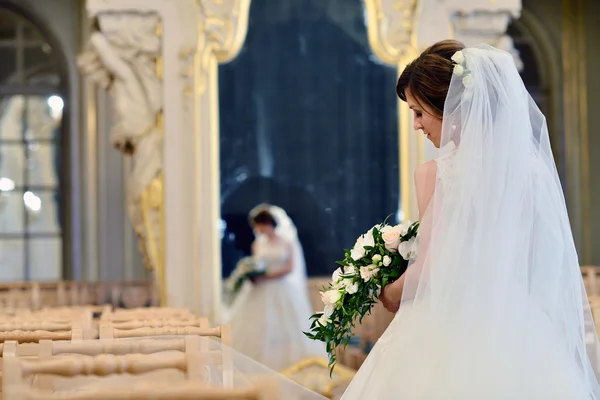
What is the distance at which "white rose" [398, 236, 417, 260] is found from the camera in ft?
11.3

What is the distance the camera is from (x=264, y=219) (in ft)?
25.9

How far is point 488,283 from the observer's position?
10.4 ft

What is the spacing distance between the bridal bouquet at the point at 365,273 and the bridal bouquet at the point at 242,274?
4.18 m

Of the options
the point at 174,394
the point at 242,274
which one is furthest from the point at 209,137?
the point at 174,394

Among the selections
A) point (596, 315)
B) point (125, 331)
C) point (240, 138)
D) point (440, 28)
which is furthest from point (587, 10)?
point (125, 331)

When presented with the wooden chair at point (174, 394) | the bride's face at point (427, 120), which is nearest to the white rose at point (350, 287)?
the bride's face at point (427, 120)

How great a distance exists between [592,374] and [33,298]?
5818 millimetres

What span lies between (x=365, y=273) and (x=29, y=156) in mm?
9279

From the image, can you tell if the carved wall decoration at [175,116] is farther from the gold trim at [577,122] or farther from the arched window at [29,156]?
the gold trim at [577,122]

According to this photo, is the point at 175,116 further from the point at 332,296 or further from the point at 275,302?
the point at 332,296

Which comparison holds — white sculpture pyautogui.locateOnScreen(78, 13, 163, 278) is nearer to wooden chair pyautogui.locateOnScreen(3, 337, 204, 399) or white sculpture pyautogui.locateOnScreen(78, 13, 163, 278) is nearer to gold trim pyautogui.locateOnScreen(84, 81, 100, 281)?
gold trim pyautogui.locateOnScreen(84, 81, 100, 281)

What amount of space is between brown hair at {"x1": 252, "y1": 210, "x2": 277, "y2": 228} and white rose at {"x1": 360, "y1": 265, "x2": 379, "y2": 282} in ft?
14.2

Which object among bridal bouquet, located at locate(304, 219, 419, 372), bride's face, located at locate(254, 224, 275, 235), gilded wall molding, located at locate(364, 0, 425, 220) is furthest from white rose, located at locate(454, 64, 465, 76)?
bride's face, located at locate(254, 224, 275, 235)

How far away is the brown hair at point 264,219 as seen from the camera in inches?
309
